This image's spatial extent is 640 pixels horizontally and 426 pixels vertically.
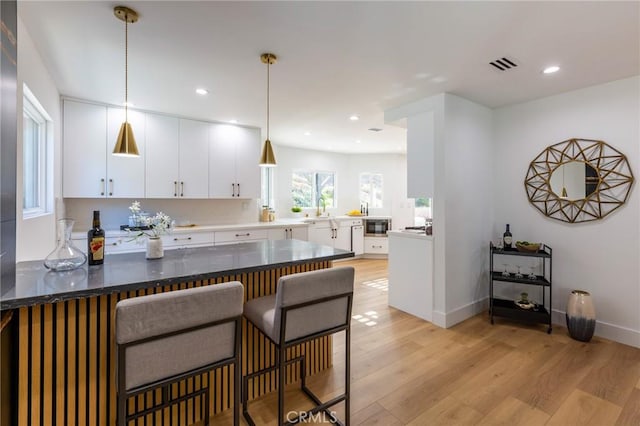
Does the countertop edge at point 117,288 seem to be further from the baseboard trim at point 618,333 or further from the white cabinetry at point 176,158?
→ the baseboard trim at point 618,333

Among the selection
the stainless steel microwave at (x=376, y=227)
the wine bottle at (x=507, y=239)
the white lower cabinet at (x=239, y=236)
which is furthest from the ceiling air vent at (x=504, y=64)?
the stainless steel microwave at (x=376, y=227)

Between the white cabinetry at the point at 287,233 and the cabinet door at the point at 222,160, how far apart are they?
83 centimetres

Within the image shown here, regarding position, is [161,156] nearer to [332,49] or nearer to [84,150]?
[84,150]

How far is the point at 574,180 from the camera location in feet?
10.0

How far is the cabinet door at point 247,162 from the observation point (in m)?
4.48

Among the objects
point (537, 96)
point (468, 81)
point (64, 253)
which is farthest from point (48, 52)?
point (537, 96)

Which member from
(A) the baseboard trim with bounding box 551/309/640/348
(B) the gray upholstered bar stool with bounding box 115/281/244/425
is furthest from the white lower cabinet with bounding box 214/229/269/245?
(A) the baseboard trim with bounding box 551/309/640/348

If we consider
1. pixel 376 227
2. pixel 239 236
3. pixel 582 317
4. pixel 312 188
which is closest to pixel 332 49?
pixel 239 236

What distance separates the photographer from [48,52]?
2250 millimetres

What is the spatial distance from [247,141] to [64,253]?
3278mm

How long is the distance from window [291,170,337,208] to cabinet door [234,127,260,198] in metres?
1.67

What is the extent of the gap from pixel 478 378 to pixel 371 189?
5213mm

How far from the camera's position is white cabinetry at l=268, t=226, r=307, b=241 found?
464 cm

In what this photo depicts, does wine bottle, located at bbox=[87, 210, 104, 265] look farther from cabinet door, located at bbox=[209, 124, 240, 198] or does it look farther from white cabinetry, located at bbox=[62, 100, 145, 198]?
cabinet door, located at bbox=[209, 124, 240, 198]
